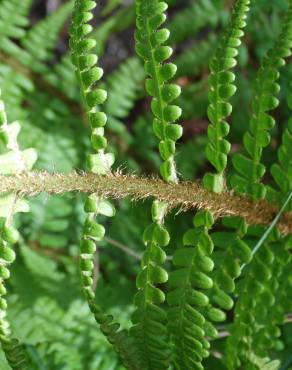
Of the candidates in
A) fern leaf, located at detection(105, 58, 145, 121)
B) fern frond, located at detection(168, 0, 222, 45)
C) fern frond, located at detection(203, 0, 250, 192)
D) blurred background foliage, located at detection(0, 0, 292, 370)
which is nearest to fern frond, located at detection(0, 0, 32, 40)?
blurred background foliage, located at detection(0, 0, 292, 370)

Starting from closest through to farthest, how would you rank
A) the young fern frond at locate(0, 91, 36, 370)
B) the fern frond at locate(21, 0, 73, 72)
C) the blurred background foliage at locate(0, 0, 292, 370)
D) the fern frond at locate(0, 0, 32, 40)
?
the young fern frond at locate(0, 91, 36, 370), the blurred background foliage at locate(0, 0, 292, 370), the fern frond at locate(0, 0, 32, 40), the fern frond at locate(21, 0, 73, 72)

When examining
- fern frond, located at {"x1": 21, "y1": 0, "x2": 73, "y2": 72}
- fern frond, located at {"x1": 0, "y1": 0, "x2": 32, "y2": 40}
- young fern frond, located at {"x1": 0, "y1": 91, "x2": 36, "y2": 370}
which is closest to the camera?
young fern frond, located at {"x1": 0, "y1": 91, "x2": 36, "y2": 370}

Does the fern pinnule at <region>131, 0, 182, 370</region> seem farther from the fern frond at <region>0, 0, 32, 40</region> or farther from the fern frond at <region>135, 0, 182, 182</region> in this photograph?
the fern frond at <region>0, 0, 32, 40</region>

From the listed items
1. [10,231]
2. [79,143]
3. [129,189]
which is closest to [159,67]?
[129,189]

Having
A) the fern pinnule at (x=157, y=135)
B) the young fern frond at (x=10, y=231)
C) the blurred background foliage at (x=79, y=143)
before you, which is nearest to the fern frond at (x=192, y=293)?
the fern pinnule at (x=157, y=135)

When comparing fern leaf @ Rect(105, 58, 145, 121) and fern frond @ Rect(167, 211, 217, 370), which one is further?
fern leaf @ Rect(105, 58, 145, 121)

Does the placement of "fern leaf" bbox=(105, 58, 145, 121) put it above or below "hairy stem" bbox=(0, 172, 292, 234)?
above

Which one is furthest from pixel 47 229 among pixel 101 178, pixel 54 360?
pixel 101 178
